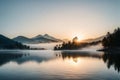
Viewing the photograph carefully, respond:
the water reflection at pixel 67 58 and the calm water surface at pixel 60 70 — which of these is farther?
the water reflection at pixel 67 58

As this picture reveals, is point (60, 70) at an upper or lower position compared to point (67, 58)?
lower

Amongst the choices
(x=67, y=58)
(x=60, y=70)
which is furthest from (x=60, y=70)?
(x=67, y=58)

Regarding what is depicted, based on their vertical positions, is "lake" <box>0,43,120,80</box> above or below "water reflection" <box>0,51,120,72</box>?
below

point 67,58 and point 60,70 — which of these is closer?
point 60,70

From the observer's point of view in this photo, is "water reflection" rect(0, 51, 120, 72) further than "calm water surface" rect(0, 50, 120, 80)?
Yes

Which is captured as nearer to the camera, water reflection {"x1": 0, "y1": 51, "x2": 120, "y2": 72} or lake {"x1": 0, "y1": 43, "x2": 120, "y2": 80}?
lake {"x1": 0, "y1": 43, "x2": 120, "y2": 80}

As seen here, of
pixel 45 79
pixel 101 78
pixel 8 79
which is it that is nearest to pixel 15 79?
pixel 8 79

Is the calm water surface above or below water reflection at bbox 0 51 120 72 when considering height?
below

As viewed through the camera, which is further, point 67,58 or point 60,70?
point 67,58

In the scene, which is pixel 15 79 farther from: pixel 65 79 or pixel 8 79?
pixel 65 79

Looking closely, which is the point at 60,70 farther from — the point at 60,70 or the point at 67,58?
the point at 67,58

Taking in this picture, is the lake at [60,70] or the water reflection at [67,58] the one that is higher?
the water reflection at [67,58]

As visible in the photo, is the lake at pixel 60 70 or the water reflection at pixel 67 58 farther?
the water reflection at pixel 67 58

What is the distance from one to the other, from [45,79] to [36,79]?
4.55ft
